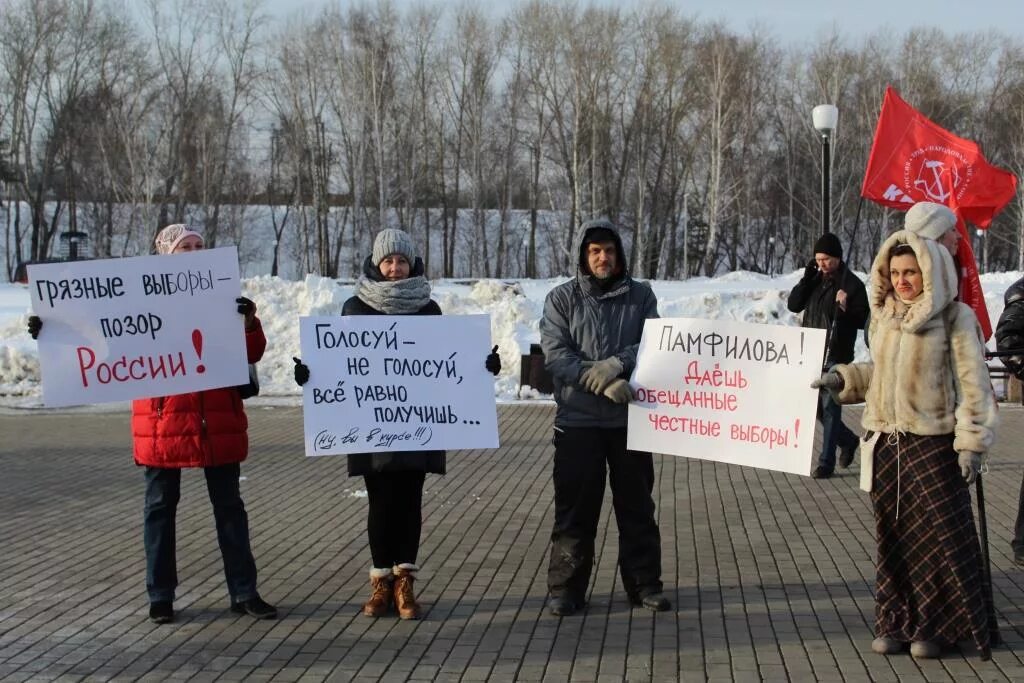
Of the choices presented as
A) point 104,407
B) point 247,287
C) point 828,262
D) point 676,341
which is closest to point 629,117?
point 247,287

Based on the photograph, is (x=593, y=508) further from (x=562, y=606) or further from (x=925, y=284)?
(x=925, y=284)

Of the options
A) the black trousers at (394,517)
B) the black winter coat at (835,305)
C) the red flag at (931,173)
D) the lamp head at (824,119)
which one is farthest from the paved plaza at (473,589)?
the lamp head at (824,119)

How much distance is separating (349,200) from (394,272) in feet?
164

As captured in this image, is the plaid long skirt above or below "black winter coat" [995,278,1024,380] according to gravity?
below

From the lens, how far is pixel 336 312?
20.7 metres

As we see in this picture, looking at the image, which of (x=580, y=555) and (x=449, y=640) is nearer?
(x=449, y=640)

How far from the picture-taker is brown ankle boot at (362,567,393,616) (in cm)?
553

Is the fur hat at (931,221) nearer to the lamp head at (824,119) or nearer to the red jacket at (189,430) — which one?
the red jacket at (189,430)

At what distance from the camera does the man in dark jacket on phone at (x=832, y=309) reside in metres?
9.23

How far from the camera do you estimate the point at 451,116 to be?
174 ft

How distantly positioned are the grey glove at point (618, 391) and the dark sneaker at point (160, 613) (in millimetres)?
2354

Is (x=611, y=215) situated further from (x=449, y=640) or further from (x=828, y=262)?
(x=449, y=640)

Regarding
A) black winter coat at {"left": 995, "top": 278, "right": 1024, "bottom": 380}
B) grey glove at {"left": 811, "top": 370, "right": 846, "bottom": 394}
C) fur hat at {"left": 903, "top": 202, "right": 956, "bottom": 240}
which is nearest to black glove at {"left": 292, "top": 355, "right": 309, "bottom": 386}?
grey glove at {"left": 811, "top": 370, "right": 846, "bottom": 394}

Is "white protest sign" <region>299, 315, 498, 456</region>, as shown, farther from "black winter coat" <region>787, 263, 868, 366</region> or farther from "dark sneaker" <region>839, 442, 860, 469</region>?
→ "dark sneaker" <region>839, 442, 860, 469</region>
